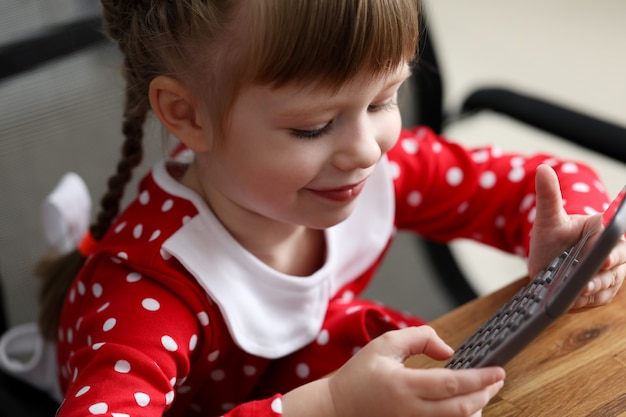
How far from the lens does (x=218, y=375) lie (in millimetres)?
805

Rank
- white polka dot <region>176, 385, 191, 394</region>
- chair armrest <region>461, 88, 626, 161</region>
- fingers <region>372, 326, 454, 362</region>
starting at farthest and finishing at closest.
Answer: chair armrest <region>461, 88, 626, 161</region>, white polka dot <region>176, 385, 191, 394</region>, fingers <region>372, 326, 454, 362</region>

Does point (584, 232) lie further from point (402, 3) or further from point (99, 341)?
point (99, 341)

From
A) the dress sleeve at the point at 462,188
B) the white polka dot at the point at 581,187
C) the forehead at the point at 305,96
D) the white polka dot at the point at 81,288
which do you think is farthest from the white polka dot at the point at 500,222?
the white polka dot at the point at 81,288

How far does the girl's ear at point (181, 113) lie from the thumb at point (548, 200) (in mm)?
266

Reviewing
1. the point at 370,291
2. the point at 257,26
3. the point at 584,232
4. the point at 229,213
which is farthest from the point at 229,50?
the point at 370,291

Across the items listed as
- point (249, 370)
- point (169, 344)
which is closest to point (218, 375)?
point (249, 370)

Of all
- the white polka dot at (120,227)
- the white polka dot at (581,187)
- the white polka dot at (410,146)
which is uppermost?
the white polka dot at (581,187)

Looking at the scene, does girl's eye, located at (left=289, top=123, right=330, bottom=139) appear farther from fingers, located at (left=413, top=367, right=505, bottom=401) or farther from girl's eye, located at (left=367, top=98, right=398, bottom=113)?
fingers, located at (left=413, top=367, right=505, bottom=401)

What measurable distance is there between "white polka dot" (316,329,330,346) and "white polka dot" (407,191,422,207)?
21 cm

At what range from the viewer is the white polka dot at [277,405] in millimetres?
600

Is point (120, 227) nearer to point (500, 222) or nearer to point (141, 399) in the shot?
→ point (141, 399)

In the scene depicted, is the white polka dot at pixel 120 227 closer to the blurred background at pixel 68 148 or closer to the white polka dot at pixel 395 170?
the blurred background at pixel 68 148

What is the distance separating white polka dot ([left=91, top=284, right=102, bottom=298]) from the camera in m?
0.73

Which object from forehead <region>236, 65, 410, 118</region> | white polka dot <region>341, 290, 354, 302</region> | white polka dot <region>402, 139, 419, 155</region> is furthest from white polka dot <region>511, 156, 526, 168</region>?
forehead <region>236, 65, 410, 118</region>
